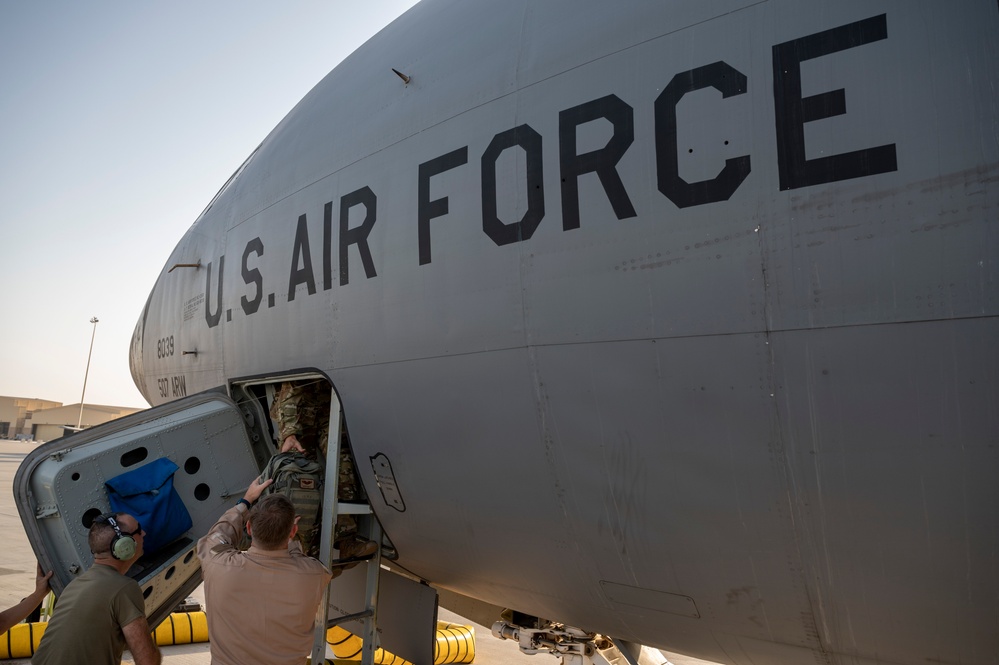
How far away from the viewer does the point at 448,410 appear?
3.73 metres

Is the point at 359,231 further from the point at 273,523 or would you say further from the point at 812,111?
the point at 812,111

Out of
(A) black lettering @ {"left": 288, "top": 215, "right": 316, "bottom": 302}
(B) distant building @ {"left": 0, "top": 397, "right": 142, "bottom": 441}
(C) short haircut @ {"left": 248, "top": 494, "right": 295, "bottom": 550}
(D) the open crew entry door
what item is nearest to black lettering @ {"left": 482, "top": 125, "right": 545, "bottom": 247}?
(A) black lettering @ {"left": 288, "top": 215, "right": 316, "bottom": 302}

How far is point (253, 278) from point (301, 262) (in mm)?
748

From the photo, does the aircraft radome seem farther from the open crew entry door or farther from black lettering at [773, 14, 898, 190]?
the open crew entry door

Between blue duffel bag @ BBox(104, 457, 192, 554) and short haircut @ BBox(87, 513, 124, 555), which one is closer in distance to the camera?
short haircut @ BBox(87, 513, 124, 555)

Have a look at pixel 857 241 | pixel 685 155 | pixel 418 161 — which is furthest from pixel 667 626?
pixel 418 161

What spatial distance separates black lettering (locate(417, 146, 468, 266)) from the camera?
146 inches

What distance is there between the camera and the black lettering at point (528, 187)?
331 centimetres

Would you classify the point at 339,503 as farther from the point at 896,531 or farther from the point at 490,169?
the point at 896,531

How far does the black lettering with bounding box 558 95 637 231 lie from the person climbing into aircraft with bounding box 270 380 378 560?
2.51 meters

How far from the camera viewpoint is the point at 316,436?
5293 mm

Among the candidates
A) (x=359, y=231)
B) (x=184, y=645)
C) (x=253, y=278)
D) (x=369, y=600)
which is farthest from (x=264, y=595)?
(x=184, y=645)

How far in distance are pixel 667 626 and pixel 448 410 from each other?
156 centimetres

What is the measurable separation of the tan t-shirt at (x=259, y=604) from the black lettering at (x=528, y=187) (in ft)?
6.55
